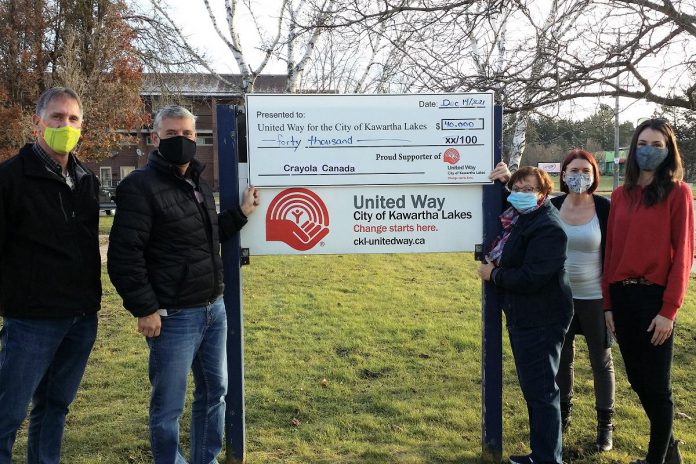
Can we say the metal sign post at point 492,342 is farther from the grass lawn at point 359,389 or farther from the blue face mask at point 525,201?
the blue face mask at point 525,201

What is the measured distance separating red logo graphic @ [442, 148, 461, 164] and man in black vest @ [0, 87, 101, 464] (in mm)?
1962

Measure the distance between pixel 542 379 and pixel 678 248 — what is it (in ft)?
3.34

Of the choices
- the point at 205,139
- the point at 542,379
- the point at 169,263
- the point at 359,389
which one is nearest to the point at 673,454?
the point at 542,379

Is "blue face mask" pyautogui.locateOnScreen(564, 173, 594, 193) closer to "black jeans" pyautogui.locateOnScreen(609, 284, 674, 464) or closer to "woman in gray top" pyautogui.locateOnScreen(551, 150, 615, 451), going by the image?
"woman in gray top" pyautogui.locateOnScreen(551, 150, 615, 451)

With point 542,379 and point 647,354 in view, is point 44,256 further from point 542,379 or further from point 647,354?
point 647,354

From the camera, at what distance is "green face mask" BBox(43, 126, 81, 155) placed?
9.07 feet

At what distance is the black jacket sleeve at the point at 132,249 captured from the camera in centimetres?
269

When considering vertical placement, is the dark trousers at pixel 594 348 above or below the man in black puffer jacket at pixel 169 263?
below

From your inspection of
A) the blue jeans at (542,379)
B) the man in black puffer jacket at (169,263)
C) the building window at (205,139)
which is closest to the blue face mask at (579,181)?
the blue jeans at (542,379)

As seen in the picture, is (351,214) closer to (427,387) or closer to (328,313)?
(427,387)

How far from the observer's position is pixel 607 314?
343cm

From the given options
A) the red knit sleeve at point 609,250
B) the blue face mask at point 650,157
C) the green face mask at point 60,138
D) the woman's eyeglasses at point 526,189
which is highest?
the green face mask at point 60,138

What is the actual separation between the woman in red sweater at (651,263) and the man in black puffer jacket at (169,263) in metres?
2.25

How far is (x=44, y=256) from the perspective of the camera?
271 cm
